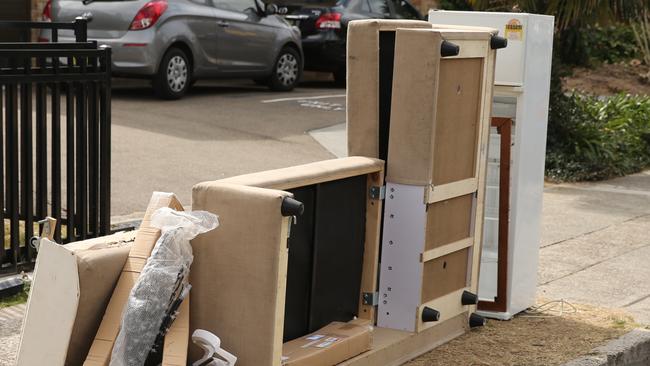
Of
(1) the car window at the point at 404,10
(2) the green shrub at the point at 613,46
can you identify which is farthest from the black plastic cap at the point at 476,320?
(2) the green shrub at the point at 613,46

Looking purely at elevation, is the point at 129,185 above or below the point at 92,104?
below

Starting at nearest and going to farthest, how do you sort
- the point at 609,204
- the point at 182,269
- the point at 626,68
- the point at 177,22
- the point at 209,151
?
the point at 182,269 < the point at 609,204 < the point at 209,151 < the point at 177,22 < the point at 626,68

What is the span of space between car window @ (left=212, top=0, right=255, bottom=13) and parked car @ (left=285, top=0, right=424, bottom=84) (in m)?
1.87

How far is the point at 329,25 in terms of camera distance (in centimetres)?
1811

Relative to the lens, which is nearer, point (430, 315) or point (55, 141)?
point (430, 315)

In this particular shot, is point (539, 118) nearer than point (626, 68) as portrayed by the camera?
Yes

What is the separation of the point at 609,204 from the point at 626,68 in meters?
12.6

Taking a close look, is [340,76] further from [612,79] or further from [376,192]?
[376,192]

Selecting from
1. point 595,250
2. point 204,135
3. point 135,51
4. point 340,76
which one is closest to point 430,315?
point 595,250

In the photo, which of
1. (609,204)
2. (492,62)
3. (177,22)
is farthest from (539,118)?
(177,22)

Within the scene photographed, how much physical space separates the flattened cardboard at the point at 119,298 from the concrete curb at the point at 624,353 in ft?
7.45

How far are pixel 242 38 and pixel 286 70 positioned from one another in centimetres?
140

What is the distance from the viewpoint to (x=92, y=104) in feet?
22.6

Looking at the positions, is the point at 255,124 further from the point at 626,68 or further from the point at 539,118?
the point at 626,68
